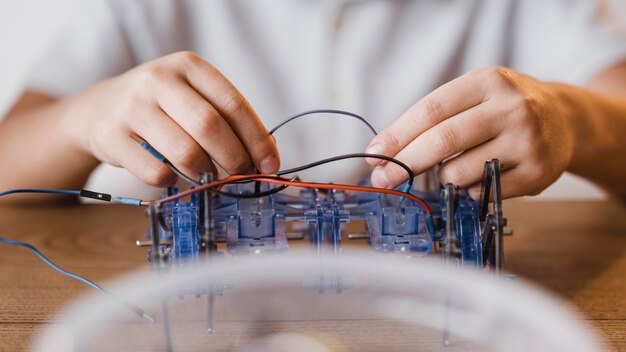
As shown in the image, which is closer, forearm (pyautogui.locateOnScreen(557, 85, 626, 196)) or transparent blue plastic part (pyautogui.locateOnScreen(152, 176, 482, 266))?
transparent blue plastic part (pyautogui.locateOnScreen(152, 176, 482, 266))

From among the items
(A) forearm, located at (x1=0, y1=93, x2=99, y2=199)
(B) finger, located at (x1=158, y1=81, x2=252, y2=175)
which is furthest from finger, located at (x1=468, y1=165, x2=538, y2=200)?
(A) forearm, located at (x1=0, y1=93, x2=99, y2=199)

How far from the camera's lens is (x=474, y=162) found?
472mm

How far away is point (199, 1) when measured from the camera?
3.30 ft

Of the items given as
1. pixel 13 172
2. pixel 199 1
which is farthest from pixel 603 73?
pixel 13 172

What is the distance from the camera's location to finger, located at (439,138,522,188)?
18.4 inches

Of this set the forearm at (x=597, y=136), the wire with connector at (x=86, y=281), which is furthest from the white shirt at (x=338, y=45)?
the wire with connector at (x=86, y=281)

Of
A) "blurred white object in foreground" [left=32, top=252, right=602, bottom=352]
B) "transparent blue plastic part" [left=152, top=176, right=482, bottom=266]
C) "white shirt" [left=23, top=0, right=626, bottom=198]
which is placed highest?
"white shirt" [left=23, top=0, right=626, bottom=198]

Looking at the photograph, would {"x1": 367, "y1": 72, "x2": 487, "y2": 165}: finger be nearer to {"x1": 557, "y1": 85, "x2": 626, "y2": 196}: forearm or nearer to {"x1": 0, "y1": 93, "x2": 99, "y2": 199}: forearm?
{"x1": 557, "y1": 85, "x2": 626, "y2": 196}: forearm

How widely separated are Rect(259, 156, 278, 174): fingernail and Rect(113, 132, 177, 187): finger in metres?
0.08

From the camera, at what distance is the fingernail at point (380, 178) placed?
0.46 meters

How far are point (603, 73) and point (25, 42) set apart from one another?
1.10 m

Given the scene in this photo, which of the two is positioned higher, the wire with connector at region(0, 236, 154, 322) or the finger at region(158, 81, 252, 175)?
the finger at region(158, 81, 252, 175)

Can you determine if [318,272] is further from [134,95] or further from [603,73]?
[603,73]

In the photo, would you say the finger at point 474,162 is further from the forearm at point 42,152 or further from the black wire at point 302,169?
the forearm at point 42,152
